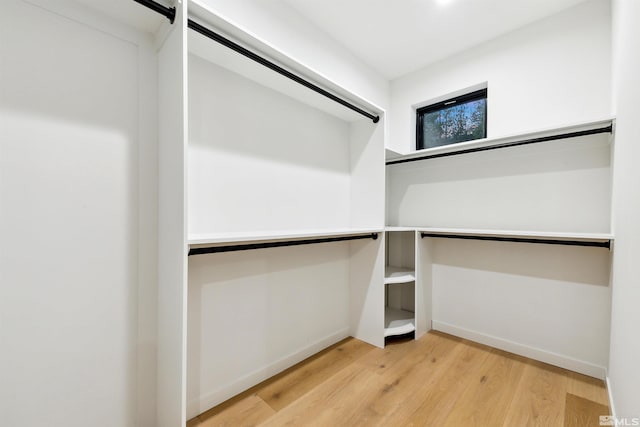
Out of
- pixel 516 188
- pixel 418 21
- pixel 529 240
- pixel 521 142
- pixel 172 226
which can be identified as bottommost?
pixel 529 240

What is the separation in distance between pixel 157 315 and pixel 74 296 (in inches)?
13.1

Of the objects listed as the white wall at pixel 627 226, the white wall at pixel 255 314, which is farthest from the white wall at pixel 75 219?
the white wall at pixel 627 226

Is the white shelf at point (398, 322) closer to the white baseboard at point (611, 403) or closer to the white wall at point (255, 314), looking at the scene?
the white wall at point (255, 314)

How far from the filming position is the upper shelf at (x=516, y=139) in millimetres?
1608

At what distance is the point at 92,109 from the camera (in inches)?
43.5

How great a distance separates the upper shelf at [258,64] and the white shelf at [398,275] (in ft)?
4.61

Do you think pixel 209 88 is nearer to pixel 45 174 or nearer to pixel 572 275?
pixel 45 174

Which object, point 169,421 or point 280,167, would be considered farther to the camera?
point 280,167

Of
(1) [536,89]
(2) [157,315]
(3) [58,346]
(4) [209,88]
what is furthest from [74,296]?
(1) [536,89]

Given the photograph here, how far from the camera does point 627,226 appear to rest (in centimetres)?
115

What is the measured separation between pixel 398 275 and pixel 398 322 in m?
0.44

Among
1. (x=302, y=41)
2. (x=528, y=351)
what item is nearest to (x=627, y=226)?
(x=528, y=351)

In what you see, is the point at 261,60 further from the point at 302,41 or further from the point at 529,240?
the point at 529,240

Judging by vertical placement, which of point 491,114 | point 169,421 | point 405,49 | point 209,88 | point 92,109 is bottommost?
point 169,421
